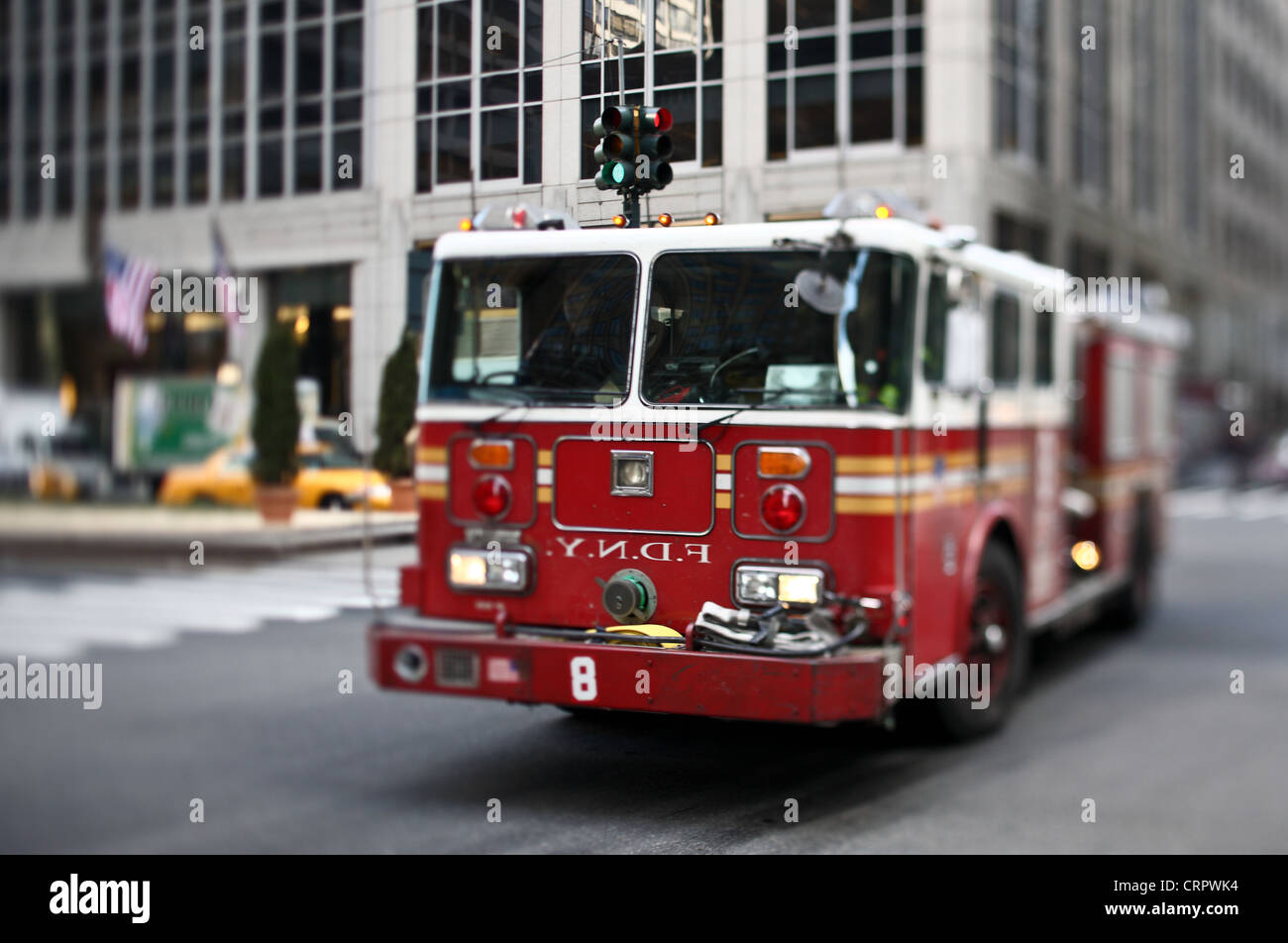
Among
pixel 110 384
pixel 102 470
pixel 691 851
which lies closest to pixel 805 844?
pixel 691 851

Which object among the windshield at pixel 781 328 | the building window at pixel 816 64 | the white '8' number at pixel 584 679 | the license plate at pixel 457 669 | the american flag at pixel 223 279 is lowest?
the license plate at pixel 457 669

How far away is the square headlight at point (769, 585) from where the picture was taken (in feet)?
8.95

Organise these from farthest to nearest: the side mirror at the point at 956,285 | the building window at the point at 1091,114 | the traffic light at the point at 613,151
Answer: the building window at the point at 1091,114, the side mirror at the point at 956,285, the traffic light at the point at 613,151

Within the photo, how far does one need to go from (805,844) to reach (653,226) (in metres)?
1.76

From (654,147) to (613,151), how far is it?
10 cm

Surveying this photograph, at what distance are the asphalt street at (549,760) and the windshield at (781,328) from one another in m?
0.82

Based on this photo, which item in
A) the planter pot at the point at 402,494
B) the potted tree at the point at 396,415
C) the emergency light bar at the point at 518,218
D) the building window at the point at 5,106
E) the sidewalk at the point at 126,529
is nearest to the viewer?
the emergency light bar at the point at 518,218

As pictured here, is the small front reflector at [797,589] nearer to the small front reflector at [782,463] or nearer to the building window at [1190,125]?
the small front reflector at [782,463]

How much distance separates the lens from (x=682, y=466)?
9.00 feet

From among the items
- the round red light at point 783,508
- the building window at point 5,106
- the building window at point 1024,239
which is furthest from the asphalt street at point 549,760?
the building window at point 1024,239

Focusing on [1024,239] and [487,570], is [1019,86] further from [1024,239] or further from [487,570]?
[487,570]

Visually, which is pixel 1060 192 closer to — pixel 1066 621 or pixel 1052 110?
pixel 1052 110

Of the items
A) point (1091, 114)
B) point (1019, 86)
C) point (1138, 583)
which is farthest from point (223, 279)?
point (1019, 86)

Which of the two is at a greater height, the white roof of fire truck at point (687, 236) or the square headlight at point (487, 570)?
the white roof of fire truck at point (687, 236)
